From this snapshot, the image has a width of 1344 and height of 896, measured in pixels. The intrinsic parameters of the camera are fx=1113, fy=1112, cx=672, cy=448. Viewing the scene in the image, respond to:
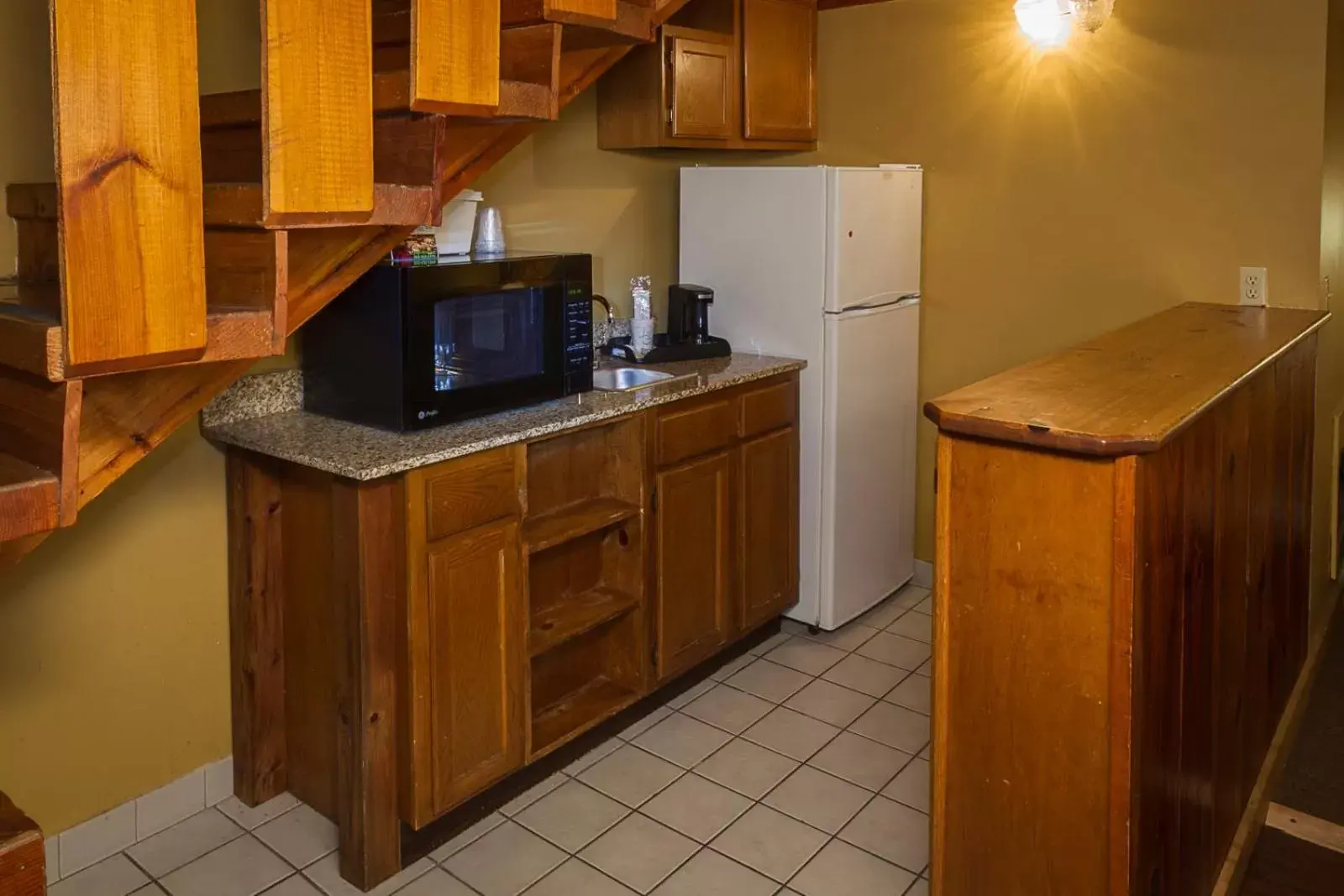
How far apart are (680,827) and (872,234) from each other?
1.92m

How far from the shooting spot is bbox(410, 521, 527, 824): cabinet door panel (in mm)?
2393

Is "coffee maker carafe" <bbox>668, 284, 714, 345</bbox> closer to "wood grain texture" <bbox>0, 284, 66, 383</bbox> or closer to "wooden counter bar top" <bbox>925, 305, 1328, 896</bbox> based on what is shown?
"wooden counter bar top" <bbox>925, 305, 1328, 896</bbox>

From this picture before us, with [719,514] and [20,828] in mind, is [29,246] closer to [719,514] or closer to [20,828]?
[20,828]

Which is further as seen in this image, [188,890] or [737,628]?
[737,628]

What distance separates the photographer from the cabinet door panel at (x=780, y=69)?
361 cm

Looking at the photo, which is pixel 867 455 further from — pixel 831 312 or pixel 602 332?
pixel 602 332

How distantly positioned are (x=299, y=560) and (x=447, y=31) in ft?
4.39

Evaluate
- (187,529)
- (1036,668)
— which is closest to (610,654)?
(187,529)

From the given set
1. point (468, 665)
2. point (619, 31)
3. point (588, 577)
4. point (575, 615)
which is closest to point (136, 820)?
point (468, 665)

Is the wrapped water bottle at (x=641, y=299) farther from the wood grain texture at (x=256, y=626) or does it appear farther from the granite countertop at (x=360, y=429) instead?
the wood grain texture at (x=256, y=626)

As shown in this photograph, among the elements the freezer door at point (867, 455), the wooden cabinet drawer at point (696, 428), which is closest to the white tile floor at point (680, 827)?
the freezer door at point (867, 455)

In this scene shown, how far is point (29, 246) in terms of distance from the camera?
1.98 meters

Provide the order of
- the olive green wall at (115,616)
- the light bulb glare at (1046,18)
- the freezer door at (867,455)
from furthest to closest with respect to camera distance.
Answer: the freezer door at (867,455) < the light bulb glare at (1046,18) < the olive green wall at (115,616)

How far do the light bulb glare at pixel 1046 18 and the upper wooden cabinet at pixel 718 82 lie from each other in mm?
→ 763
